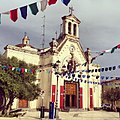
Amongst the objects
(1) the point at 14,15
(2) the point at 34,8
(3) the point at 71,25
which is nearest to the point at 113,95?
(3) the point at 71,25

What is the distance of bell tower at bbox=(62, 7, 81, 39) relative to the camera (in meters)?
44.6

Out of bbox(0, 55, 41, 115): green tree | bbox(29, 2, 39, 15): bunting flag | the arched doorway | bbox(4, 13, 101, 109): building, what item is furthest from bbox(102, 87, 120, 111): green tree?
bbox(29, 2, 39, 15): bunting flag

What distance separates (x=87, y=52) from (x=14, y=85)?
21.1 metres

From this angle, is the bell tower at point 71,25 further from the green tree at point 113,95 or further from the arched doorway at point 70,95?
the green tree at point 113,95

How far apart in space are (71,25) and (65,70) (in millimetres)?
8708

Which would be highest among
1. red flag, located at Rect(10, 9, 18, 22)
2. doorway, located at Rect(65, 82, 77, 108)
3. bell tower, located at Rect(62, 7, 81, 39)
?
bell tower, located at Rect(62, 7, 81, 39)

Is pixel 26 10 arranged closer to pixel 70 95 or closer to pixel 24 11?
pixel 24 11

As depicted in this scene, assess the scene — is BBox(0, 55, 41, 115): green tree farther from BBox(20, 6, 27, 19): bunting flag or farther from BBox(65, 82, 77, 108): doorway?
BBox(20, 6, 27, 19): bunting flag

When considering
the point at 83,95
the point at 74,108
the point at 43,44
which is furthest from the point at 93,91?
the point at 43,44

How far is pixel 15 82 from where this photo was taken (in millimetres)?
29188

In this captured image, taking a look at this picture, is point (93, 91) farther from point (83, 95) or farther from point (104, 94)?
point (104, 94)

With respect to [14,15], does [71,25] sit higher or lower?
higher

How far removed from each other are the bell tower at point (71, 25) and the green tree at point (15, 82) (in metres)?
14.8

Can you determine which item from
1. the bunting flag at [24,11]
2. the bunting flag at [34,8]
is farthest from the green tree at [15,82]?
the bunting flag at [34,8]
